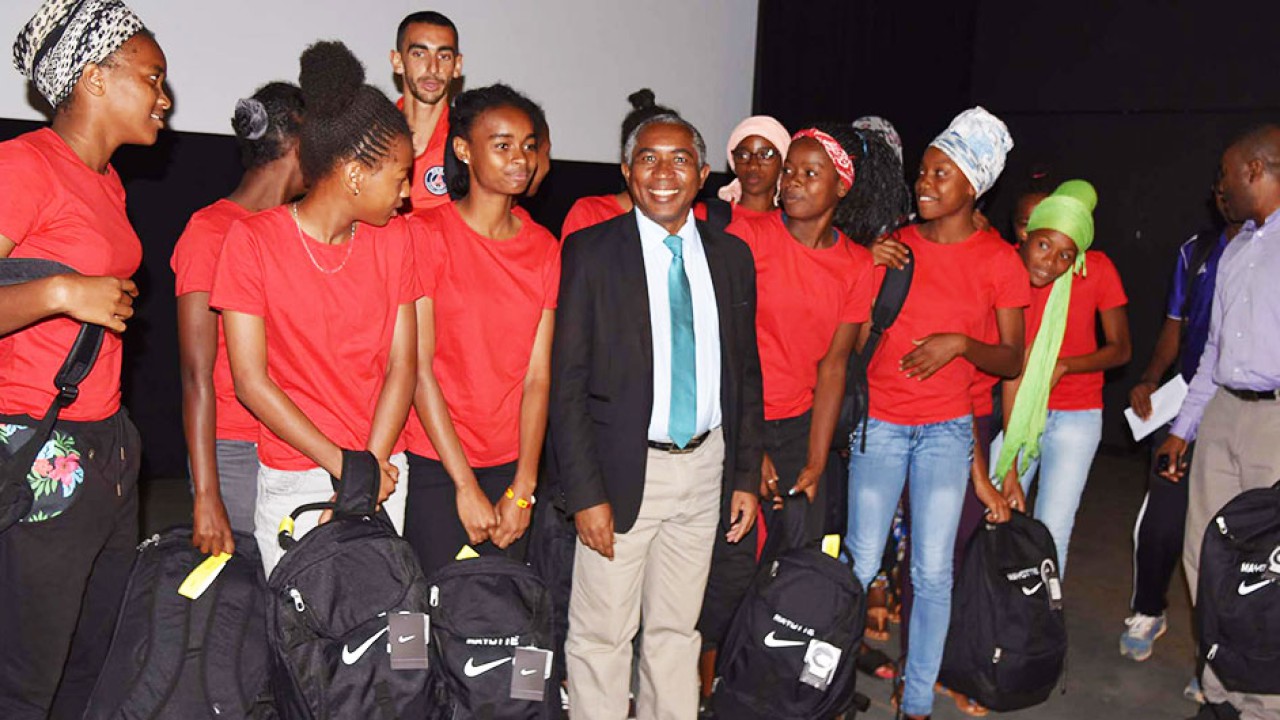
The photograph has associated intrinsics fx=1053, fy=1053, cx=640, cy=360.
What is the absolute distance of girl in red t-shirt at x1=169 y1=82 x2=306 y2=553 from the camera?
234 centimetres

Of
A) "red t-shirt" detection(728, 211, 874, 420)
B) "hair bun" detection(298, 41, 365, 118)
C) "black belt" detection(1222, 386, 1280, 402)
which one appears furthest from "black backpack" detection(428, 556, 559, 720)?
"black belt" detection(1222, 386, 1280, 402)

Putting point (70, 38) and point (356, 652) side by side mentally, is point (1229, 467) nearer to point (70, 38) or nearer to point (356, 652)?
point (356, 652)

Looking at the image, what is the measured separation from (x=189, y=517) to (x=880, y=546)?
3.27 meters

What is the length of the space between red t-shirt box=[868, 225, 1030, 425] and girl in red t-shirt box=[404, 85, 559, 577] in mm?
1061

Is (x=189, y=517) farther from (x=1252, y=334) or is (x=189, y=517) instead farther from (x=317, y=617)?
(x=1252, y=334)

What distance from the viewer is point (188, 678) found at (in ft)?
7.45

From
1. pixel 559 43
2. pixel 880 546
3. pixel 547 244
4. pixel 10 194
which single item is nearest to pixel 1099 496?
pixel 880 546

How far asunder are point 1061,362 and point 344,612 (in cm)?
260

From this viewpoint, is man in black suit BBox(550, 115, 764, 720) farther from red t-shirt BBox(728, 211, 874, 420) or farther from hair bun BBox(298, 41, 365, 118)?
hair bun BBox(298, 41, 365, 118)

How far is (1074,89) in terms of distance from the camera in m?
7.16

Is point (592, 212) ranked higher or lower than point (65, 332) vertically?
higher

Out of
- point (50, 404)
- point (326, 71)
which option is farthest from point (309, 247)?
point (326, 71)

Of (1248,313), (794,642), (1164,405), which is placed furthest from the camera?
(1164,405)

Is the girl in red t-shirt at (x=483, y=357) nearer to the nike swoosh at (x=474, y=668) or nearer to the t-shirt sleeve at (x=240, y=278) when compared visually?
the nike swoosh at (x=474, y=668)
